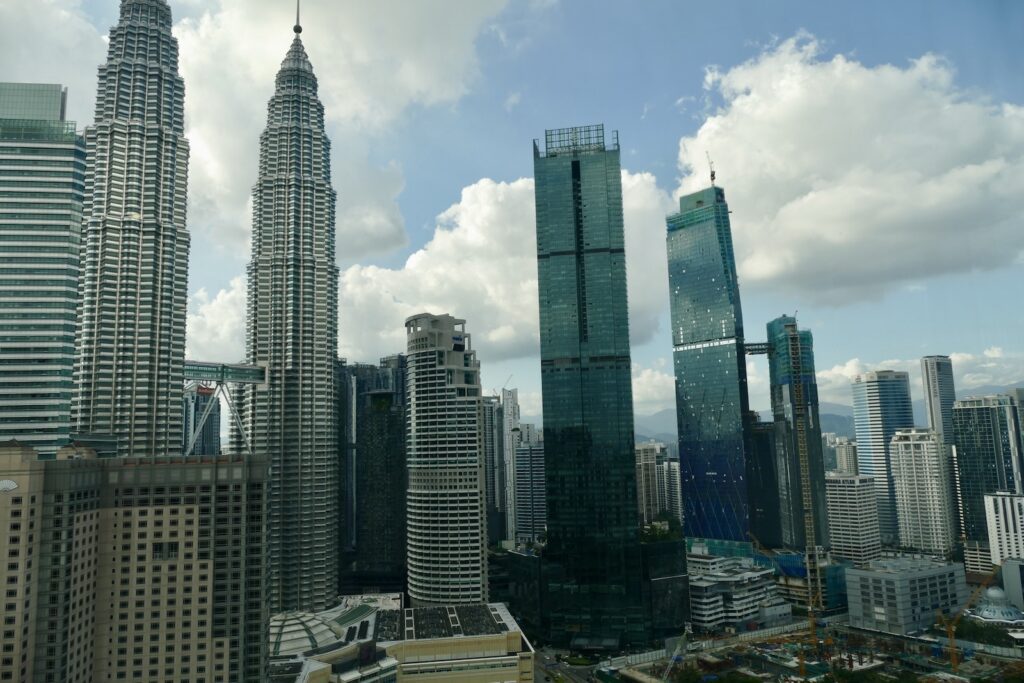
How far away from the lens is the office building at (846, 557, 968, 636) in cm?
5897

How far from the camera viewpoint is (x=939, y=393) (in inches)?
3920

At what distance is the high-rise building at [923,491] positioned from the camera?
9169 cm

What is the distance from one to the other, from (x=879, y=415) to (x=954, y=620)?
6100 cm

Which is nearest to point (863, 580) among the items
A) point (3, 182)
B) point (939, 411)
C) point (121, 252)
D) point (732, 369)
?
→ point (732, 369)

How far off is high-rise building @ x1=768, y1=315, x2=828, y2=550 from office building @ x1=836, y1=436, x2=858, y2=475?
139 feet

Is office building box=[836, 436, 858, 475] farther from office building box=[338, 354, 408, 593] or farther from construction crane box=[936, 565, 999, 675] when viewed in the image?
office building box=[338, 354, 408, 593]

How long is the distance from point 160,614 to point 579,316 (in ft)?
151

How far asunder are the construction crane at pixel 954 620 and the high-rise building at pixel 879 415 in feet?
122

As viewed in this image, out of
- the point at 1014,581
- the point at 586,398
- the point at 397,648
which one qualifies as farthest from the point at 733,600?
the point at 397,648

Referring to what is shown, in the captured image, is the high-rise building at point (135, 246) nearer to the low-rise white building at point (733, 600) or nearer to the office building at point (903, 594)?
the low-rise white building at point (733, 600)

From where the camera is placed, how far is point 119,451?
4525cm

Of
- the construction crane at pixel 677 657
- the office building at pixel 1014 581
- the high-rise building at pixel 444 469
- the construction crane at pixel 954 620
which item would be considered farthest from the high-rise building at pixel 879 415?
the high-rise building at pixel 444 469

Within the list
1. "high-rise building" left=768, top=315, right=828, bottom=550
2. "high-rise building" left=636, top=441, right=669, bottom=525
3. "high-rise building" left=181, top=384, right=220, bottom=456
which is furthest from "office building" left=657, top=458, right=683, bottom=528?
"high-rise building" left=181, top=384, right=220, bottom=456

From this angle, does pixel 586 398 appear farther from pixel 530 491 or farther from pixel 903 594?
pixel 530 491
